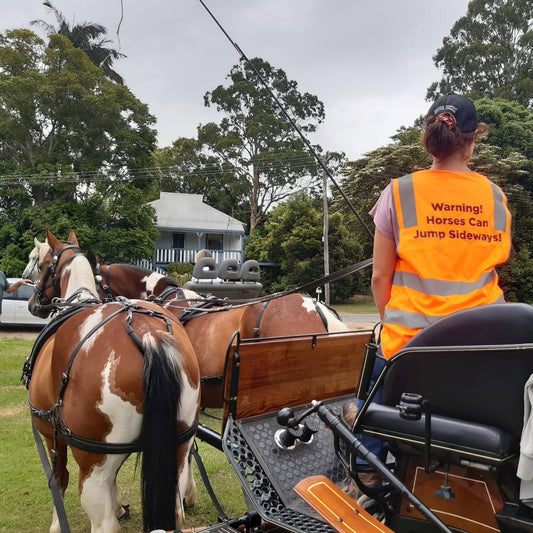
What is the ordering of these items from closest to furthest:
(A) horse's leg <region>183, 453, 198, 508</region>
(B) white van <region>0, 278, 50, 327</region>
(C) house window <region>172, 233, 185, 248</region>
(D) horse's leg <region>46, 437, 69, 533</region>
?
1. (D) horse's leg <region>46, 437, 69, 533</region>
2. (A) horse's leg <region>183, 453, 198, 508</region>
3. (B) white van <region>0, 278, 50, 327</region>
4. (C) house window <region>172, 233, 185, 248</region>

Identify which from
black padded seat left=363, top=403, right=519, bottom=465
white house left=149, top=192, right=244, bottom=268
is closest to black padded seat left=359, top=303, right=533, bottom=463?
black padded seat left=363, top=403, right=519, bottom=465

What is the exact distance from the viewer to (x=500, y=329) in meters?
1.53

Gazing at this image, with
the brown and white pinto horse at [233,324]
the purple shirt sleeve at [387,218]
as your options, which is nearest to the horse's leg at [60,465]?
the brown and white pinto horse at [233,324]

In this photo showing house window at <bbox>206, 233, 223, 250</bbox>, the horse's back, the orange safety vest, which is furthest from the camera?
house window at <bbox>206, 233, 223, 250</bbox>

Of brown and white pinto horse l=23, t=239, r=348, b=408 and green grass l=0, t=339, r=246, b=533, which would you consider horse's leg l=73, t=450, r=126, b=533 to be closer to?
green grass l=0, t=339, r=246, b=533

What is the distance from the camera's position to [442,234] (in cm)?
180

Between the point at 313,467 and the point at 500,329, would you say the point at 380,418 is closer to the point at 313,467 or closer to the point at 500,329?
the point at 500,329

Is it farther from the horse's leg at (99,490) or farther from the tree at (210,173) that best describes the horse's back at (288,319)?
the tree at (210,173)

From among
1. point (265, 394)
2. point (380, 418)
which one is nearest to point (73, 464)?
point (265, 394)

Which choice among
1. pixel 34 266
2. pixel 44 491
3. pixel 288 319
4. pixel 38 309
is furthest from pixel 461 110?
pixel 34 266

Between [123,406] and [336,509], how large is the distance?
4.14ft

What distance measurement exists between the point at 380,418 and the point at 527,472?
482mm

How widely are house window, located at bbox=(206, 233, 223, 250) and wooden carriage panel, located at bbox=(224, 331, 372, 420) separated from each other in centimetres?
2853

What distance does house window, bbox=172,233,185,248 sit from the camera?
30.4 meters
